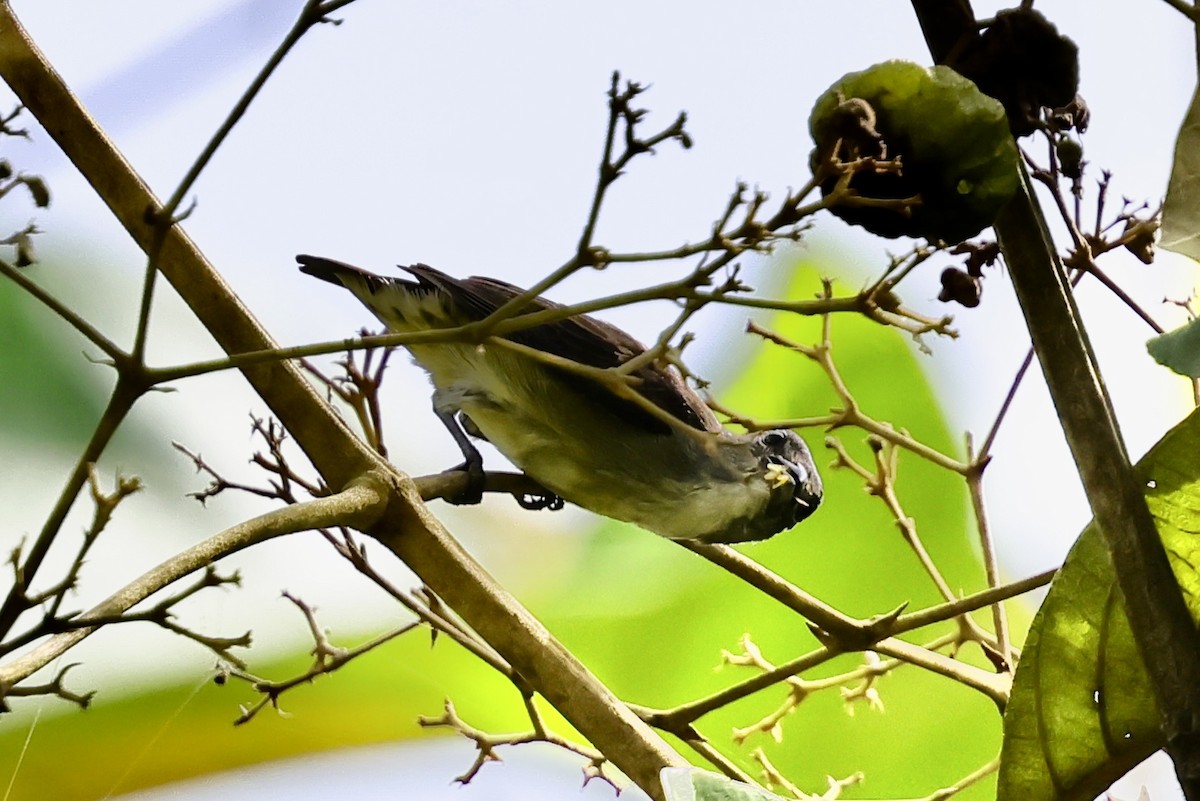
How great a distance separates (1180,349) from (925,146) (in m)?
0.14

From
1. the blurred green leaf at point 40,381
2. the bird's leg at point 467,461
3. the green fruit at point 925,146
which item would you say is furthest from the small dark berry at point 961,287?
the blurred green leaf at point 40,381

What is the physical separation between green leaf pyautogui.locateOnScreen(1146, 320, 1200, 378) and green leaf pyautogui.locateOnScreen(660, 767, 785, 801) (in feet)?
0.79

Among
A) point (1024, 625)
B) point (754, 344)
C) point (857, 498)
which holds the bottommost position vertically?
point (1024, 625)

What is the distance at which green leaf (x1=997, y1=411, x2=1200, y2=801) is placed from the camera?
0.56m

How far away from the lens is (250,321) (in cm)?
69

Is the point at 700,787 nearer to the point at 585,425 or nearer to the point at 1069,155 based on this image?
the point at 1069,155

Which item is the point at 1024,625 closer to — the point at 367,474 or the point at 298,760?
the point at 298,760

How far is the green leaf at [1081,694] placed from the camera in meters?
0.56

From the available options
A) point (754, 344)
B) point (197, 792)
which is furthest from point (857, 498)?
point (197, 792)

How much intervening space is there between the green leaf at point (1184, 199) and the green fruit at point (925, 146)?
0.29 ft

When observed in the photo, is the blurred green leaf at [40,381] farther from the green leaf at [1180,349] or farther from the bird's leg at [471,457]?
the green leaf at [1180,349]

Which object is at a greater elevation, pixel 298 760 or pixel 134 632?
pixel 134 632

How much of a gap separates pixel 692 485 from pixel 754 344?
38cm

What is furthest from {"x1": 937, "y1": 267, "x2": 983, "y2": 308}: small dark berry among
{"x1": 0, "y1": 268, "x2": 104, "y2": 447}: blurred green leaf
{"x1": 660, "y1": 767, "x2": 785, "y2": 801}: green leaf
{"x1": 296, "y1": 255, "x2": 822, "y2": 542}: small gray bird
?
{"x1": 0, "y1": 268, "x2": 104, "y2": 447}: blurred green leaf
